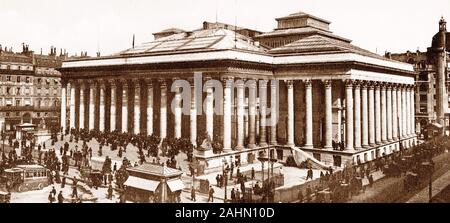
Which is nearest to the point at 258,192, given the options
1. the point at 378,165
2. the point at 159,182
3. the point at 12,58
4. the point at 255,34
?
the point at 159,182

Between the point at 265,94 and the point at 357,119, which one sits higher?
the point at 265,94

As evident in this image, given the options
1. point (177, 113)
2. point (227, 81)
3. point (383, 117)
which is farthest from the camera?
point (383, 117)

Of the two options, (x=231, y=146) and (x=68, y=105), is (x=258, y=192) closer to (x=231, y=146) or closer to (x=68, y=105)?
(x=231, y=146)

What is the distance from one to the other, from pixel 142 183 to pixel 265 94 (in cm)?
2653

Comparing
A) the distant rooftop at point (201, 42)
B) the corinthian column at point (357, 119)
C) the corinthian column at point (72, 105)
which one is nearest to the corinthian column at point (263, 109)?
the distant rooftop at point (201, 42)

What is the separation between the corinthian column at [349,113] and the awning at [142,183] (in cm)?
2685

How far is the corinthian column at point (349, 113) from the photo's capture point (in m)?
50.7

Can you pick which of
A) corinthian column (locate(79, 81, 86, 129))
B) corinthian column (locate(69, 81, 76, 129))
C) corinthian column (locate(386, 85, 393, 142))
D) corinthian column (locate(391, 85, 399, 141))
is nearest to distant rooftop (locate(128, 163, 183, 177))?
corinthian column (locate(79, 81, 86, 129))

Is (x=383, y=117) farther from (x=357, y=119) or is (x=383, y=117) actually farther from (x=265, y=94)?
(x=265, y=94)

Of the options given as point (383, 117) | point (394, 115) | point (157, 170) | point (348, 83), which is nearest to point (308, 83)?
point (348, 83)

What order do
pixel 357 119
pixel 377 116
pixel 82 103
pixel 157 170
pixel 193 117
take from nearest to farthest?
pixel 157 170, pixel 357 119, pixel 193 117, pixel 377 116, pixel 82 103

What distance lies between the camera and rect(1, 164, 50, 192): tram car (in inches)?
1467

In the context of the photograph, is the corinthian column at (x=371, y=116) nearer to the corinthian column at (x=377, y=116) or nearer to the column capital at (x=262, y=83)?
the corinthian column at (x=377, y=116)

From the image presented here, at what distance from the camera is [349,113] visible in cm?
5091
